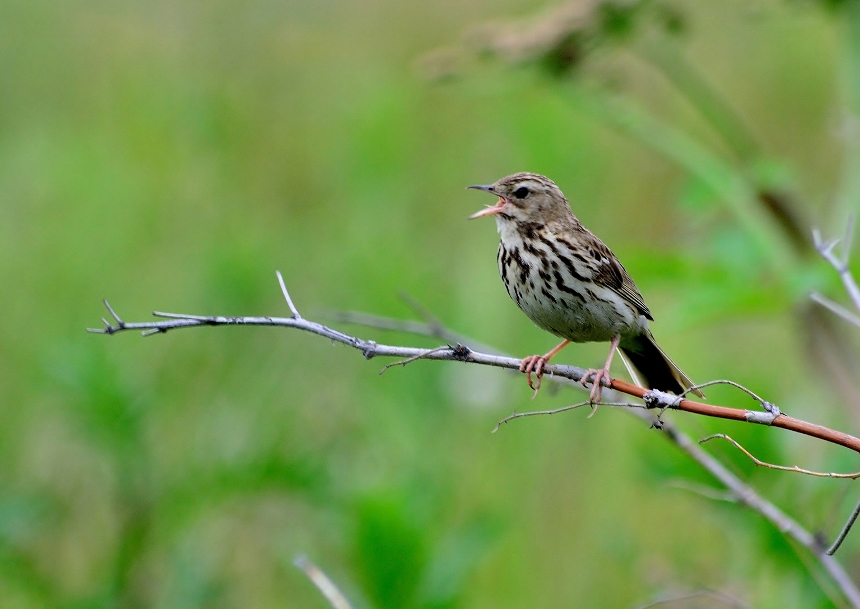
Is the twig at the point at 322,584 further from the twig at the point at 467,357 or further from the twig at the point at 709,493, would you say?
the twig at the point at 709,493

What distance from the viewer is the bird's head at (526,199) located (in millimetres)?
4711

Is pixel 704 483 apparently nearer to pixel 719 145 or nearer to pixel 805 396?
pixel 805 396

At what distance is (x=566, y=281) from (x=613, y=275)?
1.03 feet

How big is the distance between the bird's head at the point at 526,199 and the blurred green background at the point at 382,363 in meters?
0.60

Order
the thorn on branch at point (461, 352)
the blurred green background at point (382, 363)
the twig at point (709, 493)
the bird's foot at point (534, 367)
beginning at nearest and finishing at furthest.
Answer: the thorn on branch at point (461, 352) < the twig at point (709, 493) < the bird's foot at point (534, 367) < the blurred green background at point (382, 363)

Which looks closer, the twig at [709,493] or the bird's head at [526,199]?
the twig at [709,493]

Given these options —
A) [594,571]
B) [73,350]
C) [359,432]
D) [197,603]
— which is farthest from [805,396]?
[73,350]

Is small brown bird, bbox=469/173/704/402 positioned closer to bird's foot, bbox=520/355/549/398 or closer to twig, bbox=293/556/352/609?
bird's foot, bbox=520/355/549/398

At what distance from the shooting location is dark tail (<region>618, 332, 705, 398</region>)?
4613mm

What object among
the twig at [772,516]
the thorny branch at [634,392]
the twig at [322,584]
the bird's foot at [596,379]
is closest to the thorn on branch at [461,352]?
the thorny branch at [634,392]

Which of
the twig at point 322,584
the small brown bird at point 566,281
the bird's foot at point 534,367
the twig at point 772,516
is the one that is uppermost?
the small brown bird at point 566,281

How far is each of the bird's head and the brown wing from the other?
21 cm

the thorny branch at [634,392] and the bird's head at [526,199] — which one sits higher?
the bird's head at [526,199]

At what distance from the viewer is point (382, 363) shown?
22.7 feet
